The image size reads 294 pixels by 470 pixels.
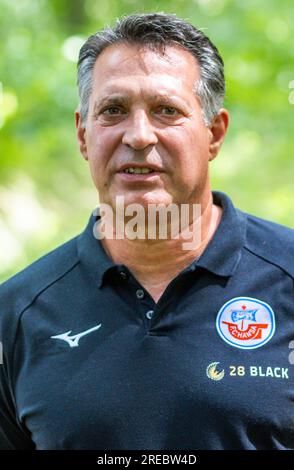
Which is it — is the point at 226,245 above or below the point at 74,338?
above

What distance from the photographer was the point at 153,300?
102 inches

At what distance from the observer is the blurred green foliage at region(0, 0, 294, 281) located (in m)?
5.15

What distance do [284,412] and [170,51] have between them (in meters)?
1.16

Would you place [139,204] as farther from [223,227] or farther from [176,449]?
[176,449]

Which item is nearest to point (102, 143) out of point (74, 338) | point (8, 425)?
point (74, 338)

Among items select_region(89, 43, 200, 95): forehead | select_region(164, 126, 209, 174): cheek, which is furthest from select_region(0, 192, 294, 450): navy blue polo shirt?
select_region(89, 43, 200, 95): forehead

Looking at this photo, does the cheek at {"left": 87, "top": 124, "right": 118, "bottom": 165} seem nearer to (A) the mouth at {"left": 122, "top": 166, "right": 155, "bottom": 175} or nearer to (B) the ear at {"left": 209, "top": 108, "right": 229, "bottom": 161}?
(A) the mouth at {"left": 122, "top": 166, "right": 155, "bottom": 175}

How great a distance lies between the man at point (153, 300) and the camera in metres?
2.41

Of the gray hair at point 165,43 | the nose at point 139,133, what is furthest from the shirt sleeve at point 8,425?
the gray hair at point 165,43

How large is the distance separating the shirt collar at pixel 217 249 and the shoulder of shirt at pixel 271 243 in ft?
0.10

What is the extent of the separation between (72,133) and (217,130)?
8.74 feet

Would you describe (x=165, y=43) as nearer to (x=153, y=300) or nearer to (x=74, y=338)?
(x=153, y=300)

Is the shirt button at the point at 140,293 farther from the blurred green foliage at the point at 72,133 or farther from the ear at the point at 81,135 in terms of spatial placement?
the blurred green foliage at the point at 72,133

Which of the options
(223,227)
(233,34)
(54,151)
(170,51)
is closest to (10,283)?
(223,227)
